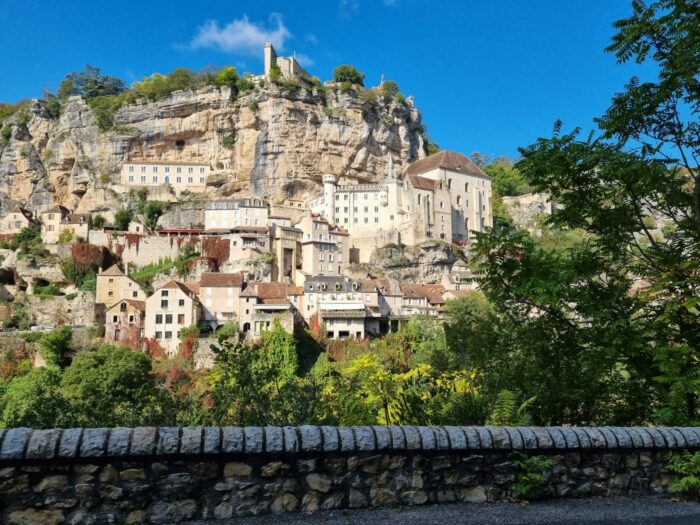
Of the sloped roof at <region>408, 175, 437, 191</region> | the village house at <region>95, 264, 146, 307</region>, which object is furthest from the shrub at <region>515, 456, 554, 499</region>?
the sloped roof at <region>408, 175, 437, 191</region>

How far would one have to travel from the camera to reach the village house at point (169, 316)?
4672 centimetres

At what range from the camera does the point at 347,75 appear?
284 ft

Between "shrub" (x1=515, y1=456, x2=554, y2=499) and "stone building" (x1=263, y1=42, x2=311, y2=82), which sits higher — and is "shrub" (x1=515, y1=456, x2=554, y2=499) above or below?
below

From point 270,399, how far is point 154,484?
342 cm

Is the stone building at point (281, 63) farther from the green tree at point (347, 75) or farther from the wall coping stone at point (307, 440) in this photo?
the wall coping stone at point (307, 440)

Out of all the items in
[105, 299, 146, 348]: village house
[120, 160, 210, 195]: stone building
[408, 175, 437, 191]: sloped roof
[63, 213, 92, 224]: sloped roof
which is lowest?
[105, 299, 146, 348]: village house

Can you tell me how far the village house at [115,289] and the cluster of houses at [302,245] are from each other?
0.09m

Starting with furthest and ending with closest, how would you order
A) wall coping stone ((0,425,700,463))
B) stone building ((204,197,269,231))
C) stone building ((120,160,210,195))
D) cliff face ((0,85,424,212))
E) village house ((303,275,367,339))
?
1. stone building ((120,160,210,195))
2. cliff face ((0,85,424,212))
3. stone building ((204,197,269,231))
4. village house ((303,275,367,339))
5. wall coping stone ((0,425,700,463))

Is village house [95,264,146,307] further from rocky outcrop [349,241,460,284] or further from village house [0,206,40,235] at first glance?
rocky outcrop [349,241,460,284]

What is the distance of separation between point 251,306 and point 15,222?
37087 millimetres

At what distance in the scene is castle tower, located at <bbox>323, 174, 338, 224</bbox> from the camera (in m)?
72.2

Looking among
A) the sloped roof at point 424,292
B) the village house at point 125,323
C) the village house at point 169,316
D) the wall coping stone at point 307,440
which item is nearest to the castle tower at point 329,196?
the sloped roof at point 424,292

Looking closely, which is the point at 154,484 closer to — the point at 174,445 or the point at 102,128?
the point at 174,445

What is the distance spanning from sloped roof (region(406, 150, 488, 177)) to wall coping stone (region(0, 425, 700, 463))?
7437 cm
